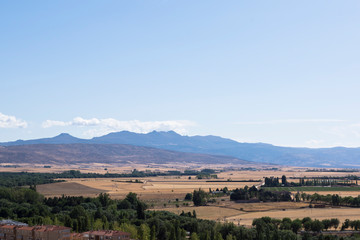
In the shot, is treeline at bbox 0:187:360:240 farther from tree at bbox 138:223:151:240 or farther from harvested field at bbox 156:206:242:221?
harvested field at bbox 156:206:242:221

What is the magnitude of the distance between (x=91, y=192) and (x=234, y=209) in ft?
197

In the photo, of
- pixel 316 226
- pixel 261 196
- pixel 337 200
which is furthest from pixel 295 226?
pixel 261 196

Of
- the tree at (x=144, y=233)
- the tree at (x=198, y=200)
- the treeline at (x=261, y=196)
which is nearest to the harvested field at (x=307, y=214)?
the tree at (x=198, y=200)

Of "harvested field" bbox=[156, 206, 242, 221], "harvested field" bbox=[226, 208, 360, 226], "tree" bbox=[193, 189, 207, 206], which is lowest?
"harvested field" bbox=[156, 206, 242, 221]

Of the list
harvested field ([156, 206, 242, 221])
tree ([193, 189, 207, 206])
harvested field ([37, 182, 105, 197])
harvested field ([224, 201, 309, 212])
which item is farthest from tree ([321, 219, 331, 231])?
harvested field ([37, 182, 105, 197])

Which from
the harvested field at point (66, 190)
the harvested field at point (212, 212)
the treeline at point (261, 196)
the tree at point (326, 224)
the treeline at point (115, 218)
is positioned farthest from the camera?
the harvested field at point (66, 190)

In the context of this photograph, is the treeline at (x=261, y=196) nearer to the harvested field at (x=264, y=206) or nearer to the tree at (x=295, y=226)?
the harvested field at (x=264, y=206)

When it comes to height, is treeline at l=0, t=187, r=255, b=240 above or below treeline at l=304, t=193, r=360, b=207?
below

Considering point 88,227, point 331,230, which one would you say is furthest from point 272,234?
point 88,227

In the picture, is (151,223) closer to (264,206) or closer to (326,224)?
(326,224)

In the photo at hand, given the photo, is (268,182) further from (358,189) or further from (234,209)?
(234,209)

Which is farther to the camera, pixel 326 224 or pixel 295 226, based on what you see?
pixel 326 224

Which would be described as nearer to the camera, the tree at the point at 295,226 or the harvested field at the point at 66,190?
the tree at the point at 295,226

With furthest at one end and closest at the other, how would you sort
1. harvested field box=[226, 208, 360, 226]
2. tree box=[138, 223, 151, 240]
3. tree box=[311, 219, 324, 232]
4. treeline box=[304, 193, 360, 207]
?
treeline box=[304, 193, 360, 207], harvested field box=[226, 208, 360, 226], tree box=[311, 219, 324, 232], tree box=[138, 223, 151, 240]
